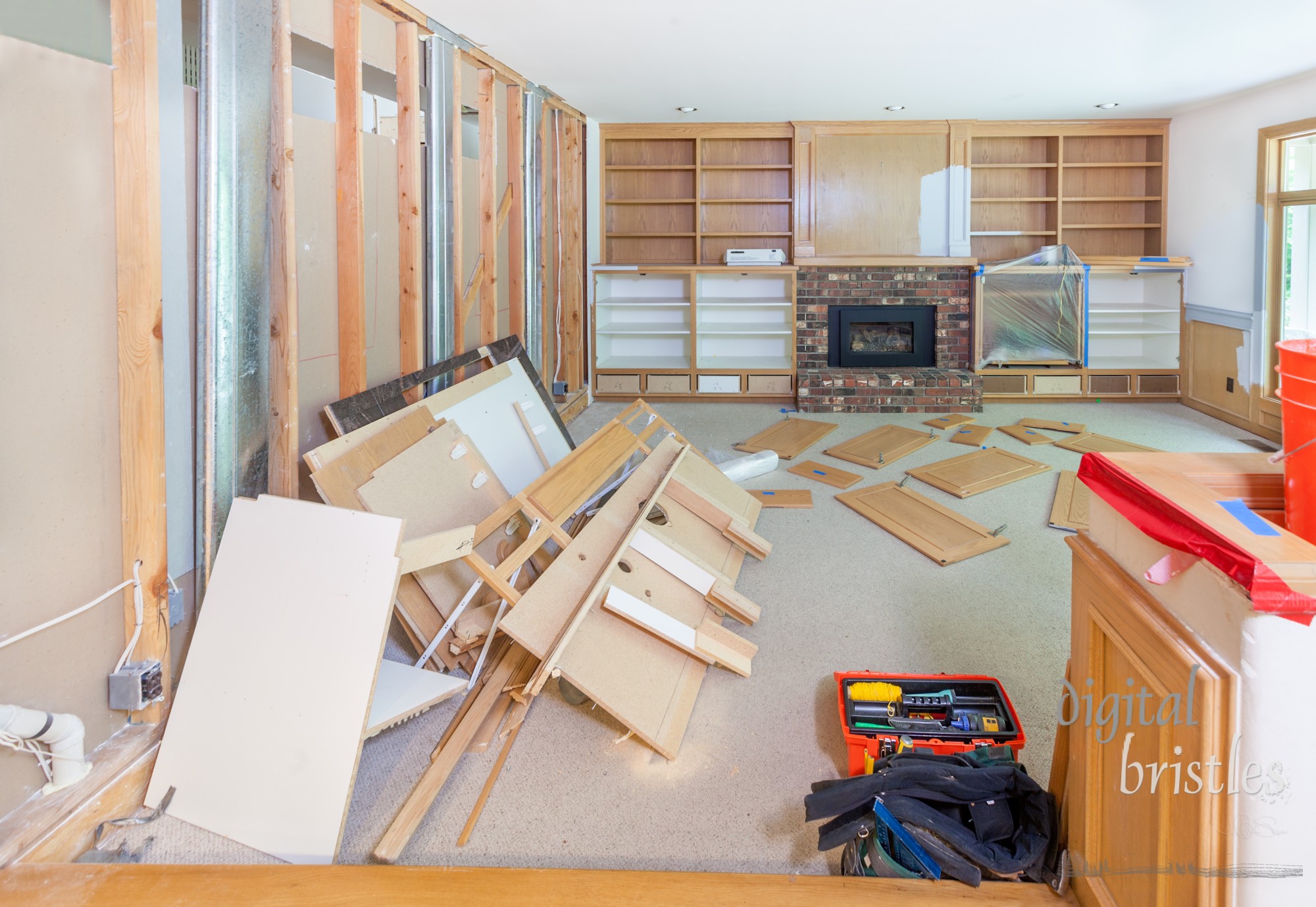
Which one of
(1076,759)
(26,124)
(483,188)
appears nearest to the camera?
(1076,759)

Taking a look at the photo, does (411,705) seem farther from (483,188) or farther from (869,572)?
(483,188)

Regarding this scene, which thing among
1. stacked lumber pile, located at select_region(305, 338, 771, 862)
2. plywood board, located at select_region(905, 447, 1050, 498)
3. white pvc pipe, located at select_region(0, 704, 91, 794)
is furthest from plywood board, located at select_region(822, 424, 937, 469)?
white pvc pipe, located at select_region(0, 704, 91, 794)

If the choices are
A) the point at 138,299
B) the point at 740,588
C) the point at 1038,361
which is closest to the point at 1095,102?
the point at 1038,361

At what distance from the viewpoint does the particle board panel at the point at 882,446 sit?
5.71 metres

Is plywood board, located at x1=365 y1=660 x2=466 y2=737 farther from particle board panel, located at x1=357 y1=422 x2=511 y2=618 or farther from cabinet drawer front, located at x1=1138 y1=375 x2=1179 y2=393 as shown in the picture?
cabinet drawer front, located at x1=1138 y1=375 x2=1179 y2=393

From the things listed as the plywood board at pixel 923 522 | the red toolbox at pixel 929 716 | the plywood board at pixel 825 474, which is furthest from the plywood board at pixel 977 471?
the red toolbox at pixel 929 716

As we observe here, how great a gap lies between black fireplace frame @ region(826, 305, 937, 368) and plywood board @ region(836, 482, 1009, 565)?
2991 millimetres

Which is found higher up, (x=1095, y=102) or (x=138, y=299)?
(x=1095, y=102)

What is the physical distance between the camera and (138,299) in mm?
2145

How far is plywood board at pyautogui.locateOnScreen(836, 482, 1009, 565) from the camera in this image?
13.4 feet

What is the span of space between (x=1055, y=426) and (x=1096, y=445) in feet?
2.13

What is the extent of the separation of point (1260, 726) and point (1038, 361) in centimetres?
690

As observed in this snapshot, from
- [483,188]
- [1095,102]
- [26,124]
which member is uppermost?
[1095,102]

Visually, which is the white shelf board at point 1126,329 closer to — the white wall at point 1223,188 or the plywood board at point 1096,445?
the white wall at point 1223,188
